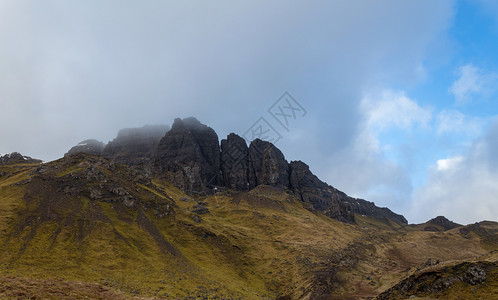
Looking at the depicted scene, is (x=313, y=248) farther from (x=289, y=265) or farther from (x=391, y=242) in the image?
(x=391, y=242)

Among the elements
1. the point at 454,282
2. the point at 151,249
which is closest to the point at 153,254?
the point at 151,249

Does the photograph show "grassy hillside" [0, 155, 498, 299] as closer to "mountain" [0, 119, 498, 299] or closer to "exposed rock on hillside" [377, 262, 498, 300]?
"mountain" [0, 119, 498, 299]

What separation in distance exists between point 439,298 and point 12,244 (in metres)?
98.3

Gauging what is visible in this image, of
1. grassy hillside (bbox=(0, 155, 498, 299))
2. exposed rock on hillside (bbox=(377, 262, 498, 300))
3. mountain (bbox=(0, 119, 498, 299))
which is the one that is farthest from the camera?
grassy hillside (bbox=(0, 155, 498, 299))

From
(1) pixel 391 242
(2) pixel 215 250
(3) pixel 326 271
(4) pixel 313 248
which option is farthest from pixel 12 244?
(1) pixel 391 242

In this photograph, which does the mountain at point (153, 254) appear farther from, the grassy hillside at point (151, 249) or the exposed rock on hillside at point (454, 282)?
the grassy hillside at point (151, 249)

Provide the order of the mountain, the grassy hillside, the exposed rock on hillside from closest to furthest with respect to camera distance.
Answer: the exposed rock on hillside < the mountain < the grassy hillside

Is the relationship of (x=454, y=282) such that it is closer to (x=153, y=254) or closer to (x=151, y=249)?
(x=153, y=254)

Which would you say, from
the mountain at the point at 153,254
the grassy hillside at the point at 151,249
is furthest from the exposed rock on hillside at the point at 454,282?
the grassy hillside at the point at 151,249

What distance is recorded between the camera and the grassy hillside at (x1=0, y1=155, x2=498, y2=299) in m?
75.8

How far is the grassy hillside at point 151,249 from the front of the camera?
7575 cm

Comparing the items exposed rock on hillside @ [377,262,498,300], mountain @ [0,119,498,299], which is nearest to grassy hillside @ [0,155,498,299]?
mountain @ [0,119,498,299]

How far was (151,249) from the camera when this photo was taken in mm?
97000

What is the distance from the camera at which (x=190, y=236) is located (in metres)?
117
